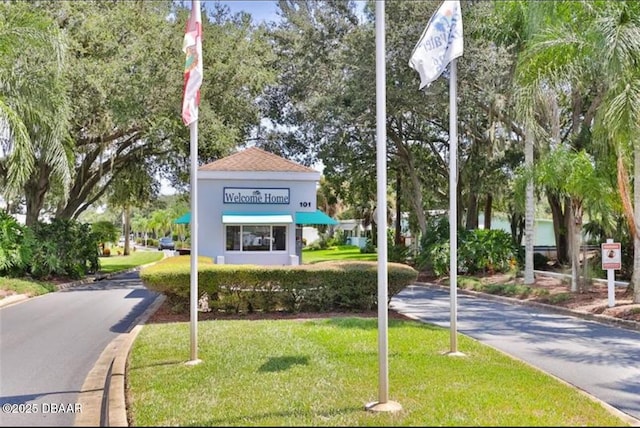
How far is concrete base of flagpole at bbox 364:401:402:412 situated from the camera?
213 inches

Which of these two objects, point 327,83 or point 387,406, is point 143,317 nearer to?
point 387,406

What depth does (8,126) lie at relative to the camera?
1370 centimetres

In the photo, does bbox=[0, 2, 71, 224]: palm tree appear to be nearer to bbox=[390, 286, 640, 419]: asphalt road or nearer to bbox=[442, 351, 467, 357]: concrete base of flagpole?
bbox=[390, 286, 640, 419]: asphalt road

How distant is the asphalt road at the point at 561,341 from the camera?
293 inches

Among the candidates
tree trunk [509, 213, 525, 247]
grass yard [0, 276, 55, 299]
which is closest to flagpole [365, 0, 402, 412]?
grass yard [0, 276, 55, 299]

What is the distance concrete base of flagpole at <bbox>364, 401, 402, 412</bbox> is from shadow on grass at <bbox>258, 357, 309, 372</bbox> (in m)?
1.84

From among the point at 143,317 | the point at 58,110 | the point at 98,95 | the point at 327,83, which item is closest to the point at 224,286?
the point at 143,317

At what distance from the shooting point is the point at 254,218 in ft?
68.6

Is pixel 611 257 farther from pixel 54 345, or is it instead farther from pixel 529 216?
pixel 54 345

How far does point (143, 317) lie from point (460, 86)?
14.1m

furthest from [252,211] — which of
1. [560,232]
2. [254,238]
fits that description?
[560,232]

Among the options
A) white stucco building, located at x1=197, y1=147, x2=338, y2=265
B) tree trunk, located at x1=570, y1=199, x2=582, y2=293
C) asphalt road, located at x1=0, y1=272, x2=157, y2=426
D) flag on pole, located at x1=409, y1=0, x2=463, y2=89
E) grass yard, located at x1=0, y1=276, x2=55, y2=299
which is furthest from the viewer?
white stucco building, located at x1=197, y1=147, x2=338, y2=265

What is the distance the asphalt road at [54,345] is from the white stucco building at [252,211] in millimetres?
3548

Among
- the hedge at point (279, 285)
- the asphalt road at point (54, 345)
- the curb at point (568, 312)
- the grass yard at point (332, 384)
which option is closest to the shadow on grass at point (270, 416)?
the grass yard at point (332, 384)
